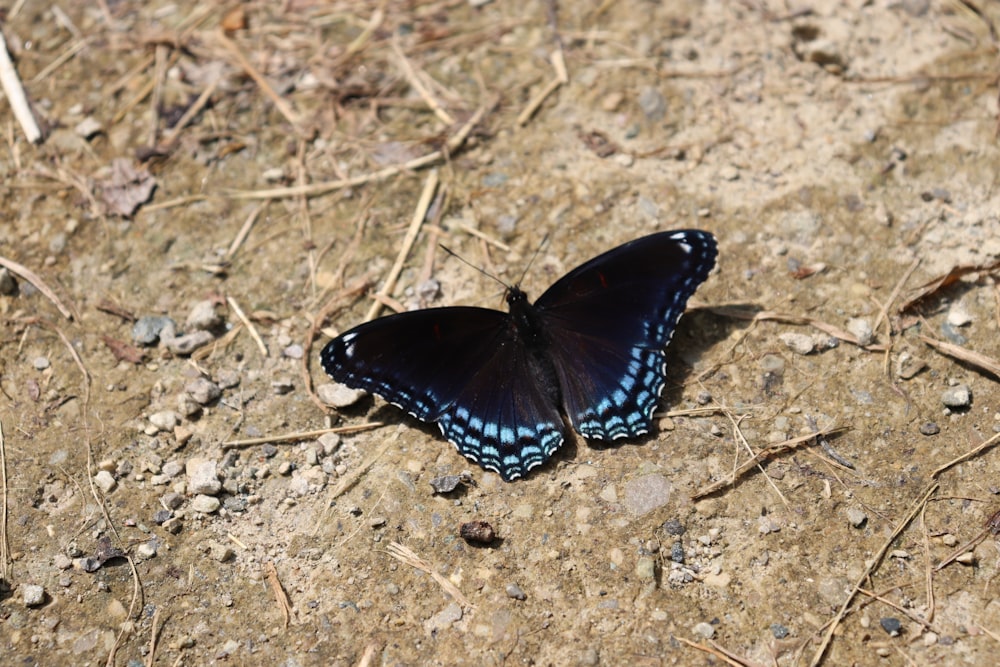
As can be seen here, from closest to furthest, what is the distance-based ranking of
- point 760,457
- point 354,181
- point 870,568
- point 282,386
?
point 870,568 < point 760,457 < point 282,386 < point 354,181

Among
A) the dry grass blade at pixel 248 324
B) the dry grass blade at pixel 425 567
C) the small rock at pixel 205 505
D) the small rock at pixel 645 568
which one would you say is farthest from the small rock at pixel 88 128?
the small rock at pixel 645 568

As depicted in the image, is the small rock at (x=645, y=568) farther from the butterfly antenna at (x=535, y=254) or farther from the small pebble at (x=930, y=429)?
the butterfly antenna at (x=535, y=254)

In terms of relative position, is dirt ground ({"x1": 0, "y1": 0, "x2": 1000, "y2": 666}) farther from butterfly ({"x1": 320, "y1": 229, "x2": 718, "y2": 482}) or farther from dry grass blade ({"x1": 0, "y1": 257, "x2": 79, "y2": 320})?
butterfly ({"x1": 320, "y1": 229, "x2": 718, "y2": 482})

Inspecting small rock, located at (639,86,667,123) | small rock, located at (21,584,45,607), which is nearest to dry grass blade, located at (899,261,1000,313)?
small rock, located at (639,86,667,123)

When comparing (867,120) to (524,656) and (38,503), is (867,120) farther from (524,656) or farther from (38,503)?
(38,503)

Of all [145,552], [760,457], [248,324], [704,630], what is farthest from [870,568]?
[248,324]

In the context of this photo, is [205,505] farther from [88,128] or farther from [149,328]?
[88,128]
